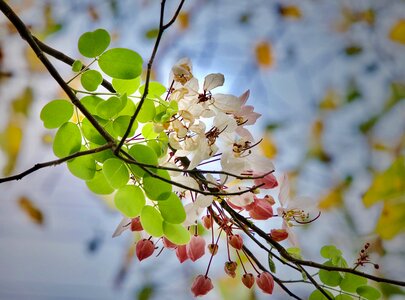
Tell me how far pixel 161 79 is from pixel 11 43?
419 millimetres

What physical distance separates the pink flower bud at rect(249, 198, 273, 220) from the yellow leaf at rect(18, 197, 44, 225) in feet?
3.03

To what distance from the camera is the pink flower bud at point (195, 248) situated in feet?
1.35

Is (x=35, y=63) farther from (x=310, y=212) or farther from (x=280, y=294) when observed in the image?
(x=310, y=212)

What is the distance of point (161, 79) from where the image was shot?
1293 mm

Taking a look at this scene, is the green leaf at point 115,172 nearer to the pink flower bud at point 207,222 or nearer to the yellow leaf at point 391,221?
the pink flower bud at point 207,222

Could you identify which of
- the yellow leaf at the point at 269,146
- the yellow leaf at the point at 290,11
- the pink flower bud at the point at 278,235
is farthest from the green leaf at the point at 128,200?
the yellow leaf at the point at 290,11

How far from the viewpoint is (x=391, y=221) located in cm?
128

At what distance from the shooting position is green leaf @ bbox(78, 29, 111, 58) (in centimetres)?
39

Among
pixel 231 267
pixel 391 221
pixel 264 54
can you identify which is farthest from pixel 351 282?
pixel 264 54

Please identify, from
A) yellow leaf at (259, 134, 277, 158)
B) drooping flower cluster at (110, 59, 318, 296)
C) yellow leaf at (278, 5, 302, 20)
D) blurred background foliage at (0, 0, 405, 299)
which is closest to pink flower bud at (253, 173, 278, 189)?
drooping flower cluster at (110, 59, 318, 296)

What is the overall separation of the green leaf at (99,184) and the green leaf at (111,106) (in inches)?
2.1

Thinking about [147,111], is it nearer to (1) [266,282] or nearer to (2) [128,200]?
(2) [128,200]

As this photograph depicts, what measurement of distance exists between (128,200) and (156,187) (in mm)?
29

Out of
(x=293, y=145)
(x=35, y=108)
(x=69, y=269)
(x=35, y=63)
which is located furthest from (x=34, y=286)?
(x=293, y=145)
